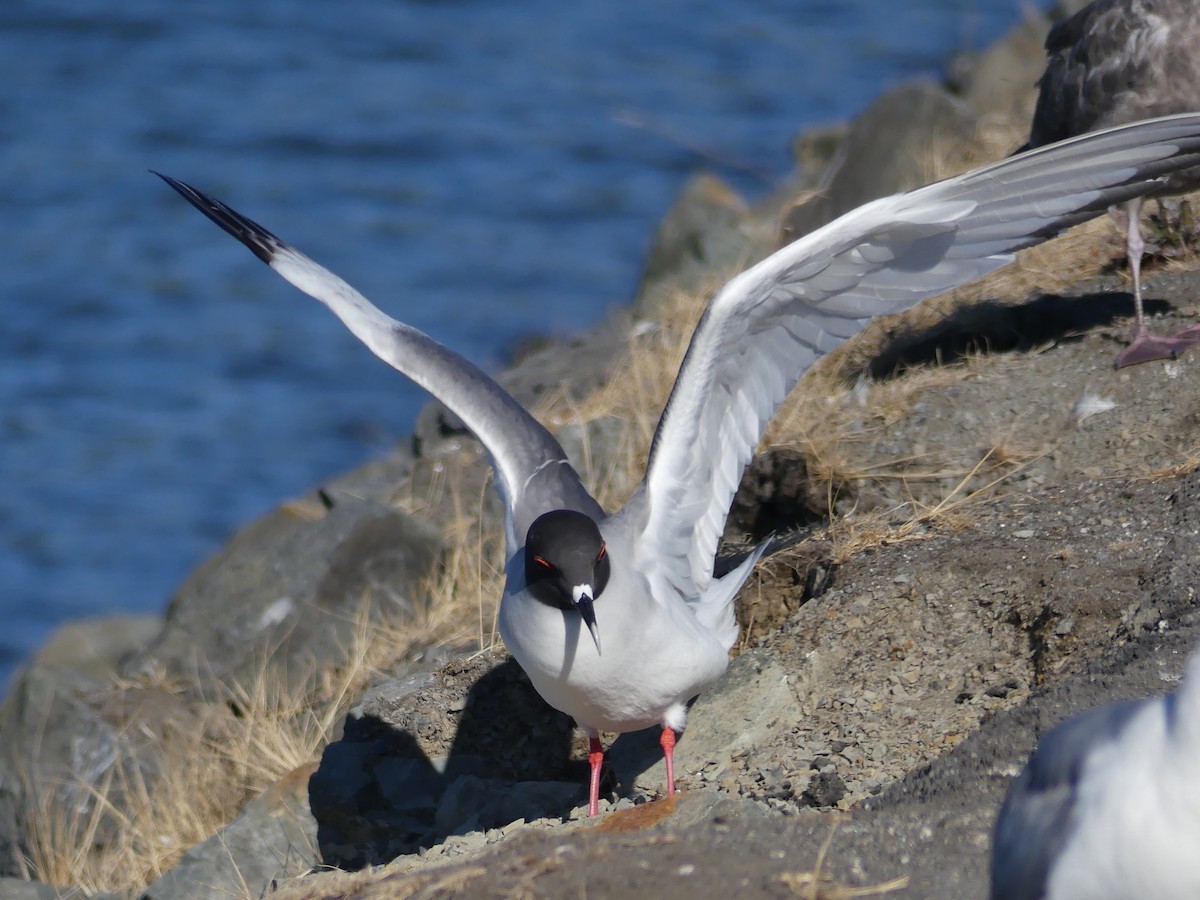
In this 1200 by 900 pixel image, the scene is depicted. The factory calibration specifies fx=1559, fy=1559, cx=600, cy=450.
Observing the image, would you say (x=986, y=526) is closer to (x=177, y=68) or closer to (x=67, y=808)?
(x=67, y=808)

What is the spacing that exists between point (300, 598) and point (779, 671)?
3410mm

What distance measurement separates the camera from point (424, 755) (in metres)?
6.15

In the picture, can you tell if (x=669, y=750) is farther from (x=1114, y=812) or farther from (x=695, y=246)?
(x=695, y=246)

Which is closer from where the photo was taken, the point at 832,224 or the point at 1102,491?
the point at 832,224

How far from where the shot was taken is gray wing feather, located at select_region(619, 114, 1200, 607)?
513 centimetres

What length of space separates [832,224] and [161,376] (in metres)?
13.2

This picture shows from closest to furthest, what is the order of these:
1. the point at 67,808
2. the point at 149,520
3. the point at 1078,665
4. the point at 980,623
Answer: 1. the point at 1078,665
2. the point at 980,623
3. the point at 67,808
4. the point at 149,520

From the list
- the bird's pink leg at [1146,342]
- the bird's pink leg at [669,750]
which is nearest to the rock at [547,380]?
the bird's pink leg at [1146,342]

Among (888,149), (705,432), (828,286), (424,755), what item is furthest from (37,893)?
(888,149)

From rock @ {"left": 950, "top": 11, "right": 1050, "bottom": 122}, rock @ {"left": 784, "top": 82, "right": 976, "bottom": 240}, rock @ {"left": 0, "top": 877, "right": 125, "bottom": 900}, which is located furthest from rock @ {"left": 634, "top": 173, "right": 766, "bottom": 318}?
rock @ {"left": 0, "top": 877, "right": 125, "bottom": 900}

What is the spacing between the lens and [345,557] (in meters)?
8.18

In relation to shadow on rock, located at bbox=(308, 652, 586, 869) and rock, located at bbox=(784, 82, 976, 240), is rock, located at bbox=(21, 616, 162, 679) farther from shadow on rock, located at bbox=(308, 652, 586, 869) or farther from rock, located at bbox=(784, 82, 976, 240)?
rock, located at bbox=(784, 82, 976, 240)

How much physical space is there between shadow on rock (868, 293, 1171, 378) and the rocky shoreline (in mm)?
20

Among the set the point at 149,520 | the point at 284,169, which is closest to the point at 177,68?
the point at 284,169
